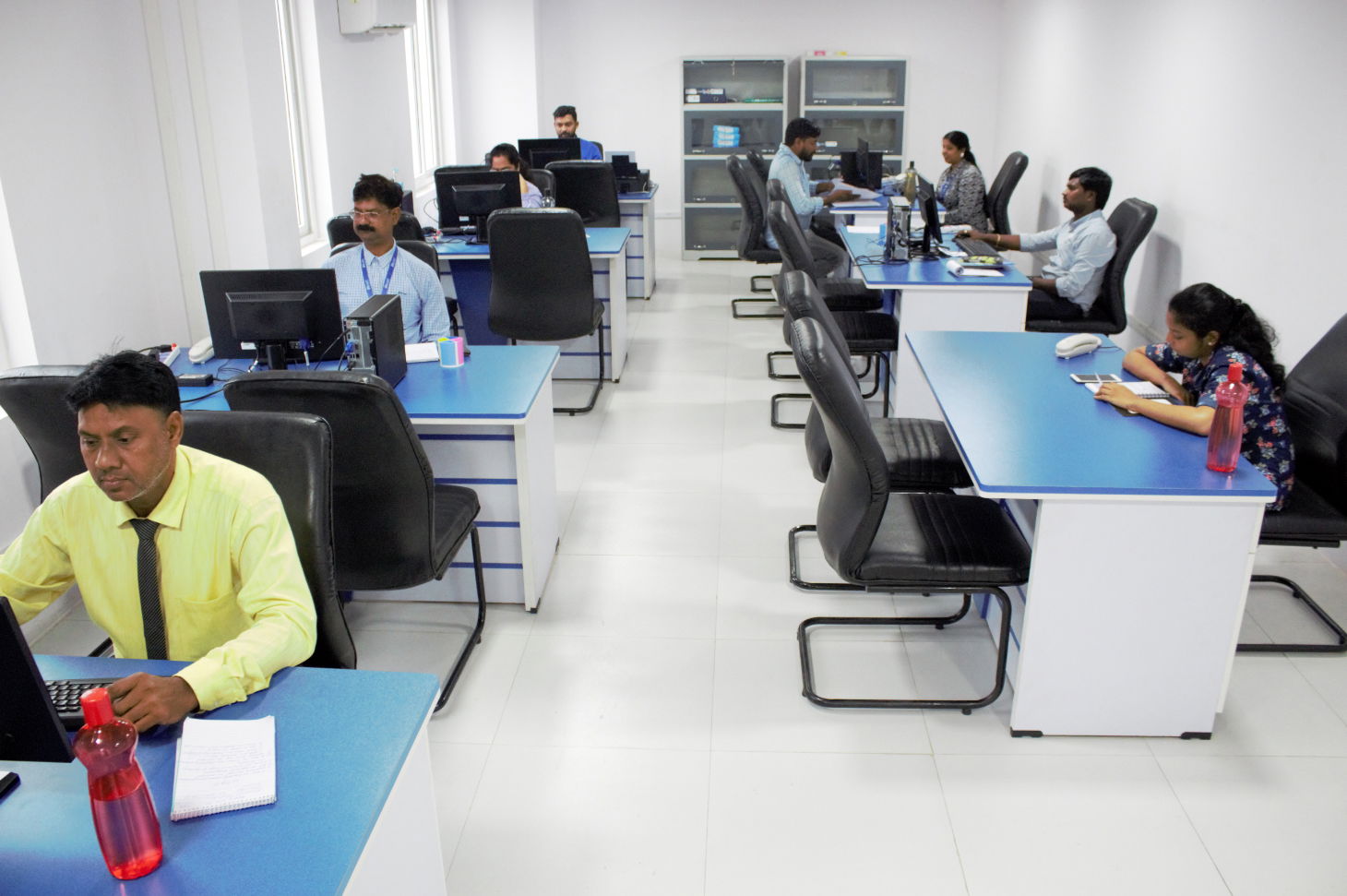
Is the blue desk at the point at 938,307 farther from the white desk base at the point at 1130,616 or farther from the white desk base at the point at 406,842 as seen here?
the white desk base at the point at 406,842

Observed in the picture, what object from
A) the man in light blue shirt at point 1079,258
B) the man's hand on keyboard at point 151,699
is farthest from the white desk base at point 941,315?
the man's hand on keyboard at point 151,699

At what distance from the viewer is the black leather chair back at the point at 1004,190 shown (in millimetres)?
7086

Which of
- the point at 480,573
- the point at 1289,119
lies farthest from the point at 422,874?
the point at 1289,119

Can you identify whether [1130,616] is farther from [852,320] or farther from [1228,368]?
[852,320]

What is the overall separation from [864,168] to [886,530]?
199 inches

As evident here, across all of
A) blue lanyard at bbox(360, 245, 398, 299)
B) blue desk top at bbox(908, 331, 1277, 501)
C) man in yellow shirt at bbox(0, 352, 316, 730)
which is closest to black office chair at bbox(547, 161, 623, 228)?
blue lanyard at bbox(360, 245, 398, 299)

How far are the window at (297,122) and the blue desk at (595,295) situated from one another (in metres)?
0.89

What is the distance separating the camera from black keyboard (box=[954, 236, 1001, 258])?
4910 mm

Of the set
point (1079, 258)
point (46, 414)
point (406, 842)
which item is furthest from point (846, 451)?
point (1079, 258)

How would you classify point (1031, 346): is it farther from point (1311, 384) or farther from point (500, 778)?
point (500, 778)

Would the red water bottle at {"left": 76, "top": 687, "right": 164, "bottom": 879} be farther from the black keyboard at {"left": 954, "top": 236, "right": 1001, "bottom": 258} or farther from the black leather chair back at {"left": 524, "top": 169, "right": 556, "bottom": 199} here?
the black leather chair back at {"left": 524, "top": 169, "right": 556, "bottom": 199}

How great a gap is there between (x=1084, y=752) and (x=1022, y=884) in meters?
0.54

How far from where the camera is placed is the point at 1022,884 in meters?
2.24

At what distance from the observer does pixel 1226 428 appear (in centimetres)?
246
